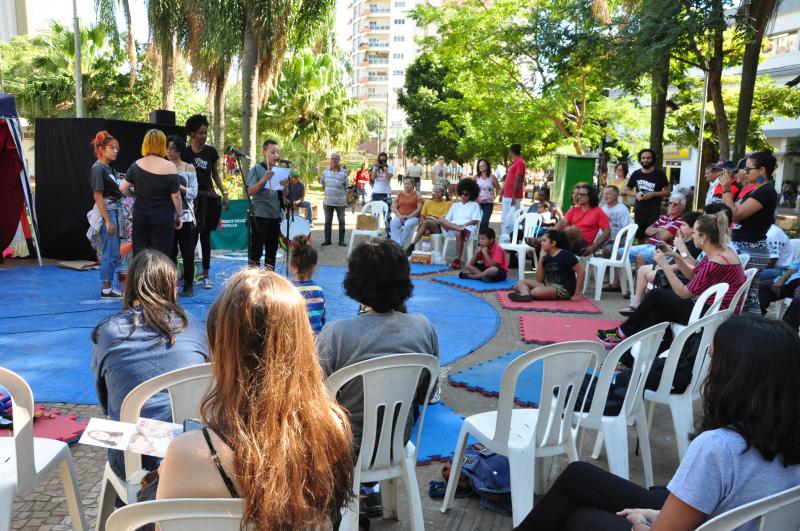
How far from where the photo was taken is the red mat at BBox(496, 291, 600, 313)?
720 cm

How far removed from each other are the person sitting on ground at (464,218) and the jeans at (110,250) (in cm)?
482

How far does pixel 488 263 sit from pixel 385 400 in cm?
647

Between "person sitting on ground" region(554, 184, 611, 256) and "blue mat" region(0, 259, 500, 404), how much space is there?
1495 mm

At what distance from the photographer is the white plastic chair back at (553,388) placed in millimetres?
2633

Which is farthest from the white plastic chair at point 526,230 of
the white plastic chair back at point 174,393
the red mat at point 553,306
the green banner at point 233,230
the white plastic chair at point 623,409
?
the white plastic chair back at point 174,393

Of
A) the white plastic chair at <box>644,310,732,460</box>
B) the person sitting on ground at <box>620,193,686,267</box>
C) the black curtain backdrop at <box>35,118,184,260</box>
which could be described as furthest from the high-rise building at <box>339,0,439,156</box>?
the white plastic chair at <box>644,310,732,460</box>

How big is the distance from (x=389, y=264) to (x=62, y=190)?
794cm

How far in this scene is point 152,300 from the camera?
2.47m

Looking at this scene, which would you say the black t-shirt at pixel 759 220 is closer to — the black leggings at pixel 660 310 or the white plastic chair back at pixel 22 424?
the black leggings at pixel 660 310

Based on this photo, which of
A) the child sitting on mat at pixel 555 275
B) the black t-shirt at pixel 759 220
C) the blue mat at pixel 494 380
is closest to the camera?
the blue mat at pixel 494 380

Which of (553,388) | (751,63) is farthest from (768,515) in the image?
(751,63)

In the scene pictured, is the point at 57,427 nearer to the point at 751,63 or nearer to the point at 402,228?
the point at 402,228

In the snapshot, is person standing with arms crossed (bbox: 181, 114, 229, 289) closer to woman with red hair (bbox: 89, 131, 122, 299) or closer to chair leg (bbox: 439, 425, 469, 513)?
woman with red hair (bbox: 89, 131, 122, 299)

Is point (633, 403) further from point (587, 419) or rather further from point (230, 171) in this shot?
point (230, 171)
